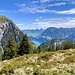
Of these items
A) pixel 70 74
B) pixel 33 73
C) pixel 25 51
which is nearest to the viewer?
pixel 70 74

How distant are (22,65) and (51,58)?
6654 millimetres

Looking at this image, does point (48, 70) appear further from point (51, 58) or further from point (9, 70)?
point (51, 58)

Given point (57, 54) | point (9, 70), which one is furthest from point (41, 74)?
point (57, 54)

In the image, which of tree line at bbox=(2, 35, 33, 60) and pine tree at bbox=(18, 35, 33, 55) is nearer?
pine tree at bbox=(18, 35, 33, 55)

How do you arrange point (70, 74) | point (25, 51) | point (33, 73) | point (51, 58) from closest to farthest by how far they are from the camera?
point (70, 74) → point (33, 73) → point (51, 58) → point (25, 51)

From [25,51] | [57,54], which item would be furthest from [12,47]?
[57,54]

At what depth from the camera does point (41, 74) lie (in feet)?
63.8

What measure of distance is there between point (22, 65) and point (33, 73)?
2.99 metres

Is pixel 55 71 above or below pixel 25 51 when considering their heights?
above

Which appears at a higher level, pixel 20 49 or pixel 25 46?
pixel 25 46

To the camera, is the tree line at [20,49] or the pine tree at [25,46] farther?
the tree line at [20,49]

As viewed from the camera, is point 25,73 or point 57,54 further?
point 57,54

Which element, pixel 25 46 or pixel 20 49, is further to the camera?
pixel 20 49

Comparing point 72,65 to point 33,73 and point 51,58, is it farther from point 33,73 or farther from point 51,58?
point 51,58
